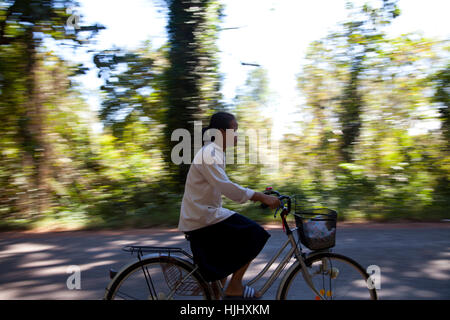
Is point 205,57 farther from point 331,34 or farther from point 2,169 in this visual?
point 2,169

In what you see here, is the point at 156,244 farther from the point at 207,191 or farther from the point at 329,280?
the point at 329,280

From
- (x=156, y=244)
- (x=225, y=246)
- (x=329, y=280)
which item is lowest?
(x=156, y=244)

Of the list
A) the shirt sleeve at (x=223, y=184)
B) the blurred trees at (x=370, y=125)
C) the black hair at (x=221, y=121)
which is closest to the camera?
the shirt sleeve at (x=223, y=184)

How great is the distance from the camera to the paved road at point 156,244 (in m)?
3.77

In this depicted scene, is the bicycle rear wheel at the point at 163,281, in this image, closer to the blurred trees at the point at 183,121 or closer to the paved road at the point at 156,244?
the paved road at the point at 156,244

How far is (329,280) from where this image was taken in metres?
2.83

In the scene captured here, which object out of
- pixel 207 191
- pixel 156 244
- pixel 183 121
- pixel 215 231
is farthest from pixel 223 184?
pixel 183 121

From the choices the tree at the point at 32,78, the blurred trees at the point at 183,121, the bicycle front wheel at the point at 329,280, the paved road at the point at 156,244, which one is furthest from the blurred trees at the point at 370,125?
the tree at the point at 32,78

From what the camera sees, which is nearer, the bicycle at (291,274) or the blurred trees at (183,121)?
the bicycle at (291,274)

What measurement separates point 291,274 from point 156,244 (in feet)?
10.3

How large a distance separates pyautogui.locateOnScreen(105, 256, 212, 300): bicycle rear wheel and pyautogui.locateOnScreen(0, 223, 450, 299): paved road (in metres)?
1.15

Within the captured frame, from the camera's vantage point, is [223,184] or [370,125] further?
[370,125]

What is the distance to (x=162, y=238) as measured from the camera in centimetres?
571
